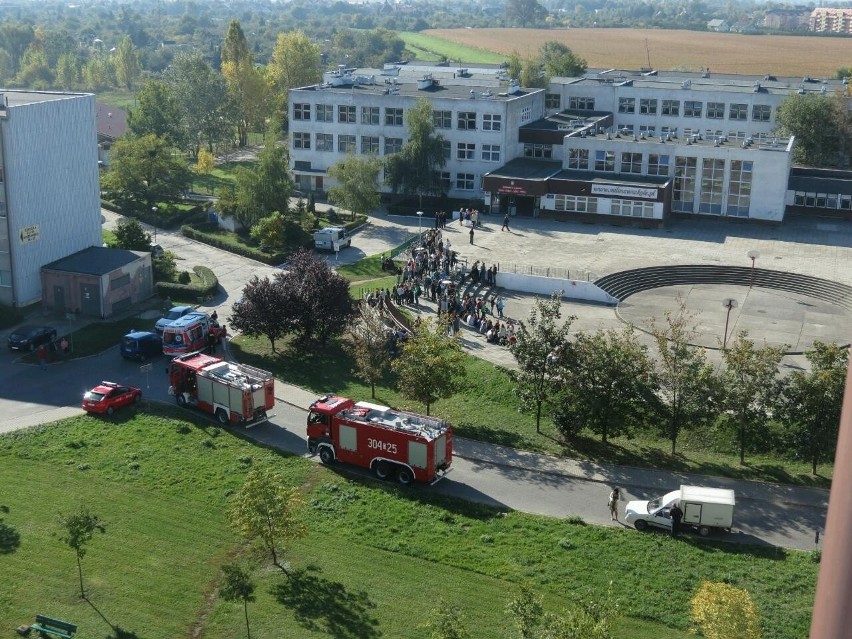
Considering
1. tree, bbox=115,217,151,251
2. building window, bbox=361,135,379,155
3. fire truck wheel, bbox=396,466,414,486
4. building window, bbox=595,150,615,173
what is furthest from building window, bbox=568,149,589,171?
fire truck wheel, bbox=396,466,414,486

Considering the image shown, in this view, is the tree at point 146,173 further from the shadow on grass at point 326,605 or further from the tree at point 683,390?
the shadow on grass at point 326,605

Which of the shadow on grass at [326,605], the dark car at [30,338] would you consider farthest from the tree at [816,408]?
the dark car at [30,338]

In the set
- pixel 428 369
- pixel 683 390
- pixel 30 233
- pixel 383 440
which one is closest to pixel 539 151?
pixel 30 233

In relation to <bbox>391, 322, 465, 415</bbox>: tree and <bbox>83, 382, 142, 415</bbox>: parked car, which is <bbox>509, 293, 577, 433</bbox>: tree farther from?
<bbox>83, 382, 142, 415</bbox>: parked car

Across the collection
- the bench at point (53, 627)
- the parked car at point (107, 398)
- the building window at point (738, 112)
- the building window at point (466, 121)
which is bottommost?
the bench at point (53, 627)

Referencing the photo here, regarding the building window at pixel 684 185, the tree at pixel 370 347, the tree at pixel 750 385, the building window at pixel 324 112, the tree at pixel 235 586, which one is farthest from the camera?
the building window at pixel 324 112

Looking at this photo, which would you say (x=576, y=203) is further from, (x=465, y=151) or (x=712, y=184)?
(x=465, y=151)
